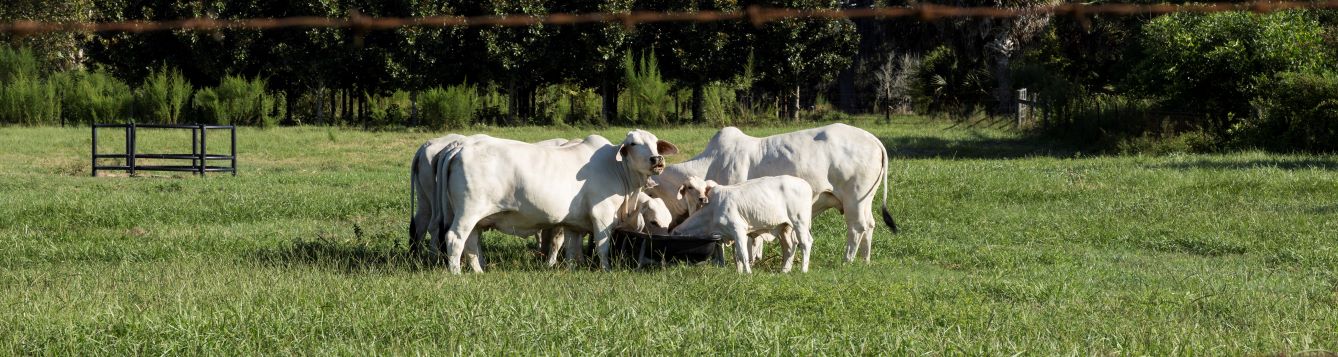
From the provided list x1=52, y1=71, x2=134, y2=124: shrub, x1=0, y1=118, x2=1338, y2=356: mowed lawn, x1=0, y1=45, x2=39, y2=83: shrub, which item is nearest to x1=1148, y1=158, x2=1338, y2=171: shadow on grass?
x1=0, y1=118, x2=1338, y2=356: mowed lawn

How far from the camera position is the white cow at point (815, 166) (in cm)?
1102

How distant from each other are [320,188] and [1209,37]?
50.1 ft

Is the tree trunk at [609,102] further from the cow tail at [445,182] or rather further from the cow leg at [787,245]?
the cow leg at [787,245]

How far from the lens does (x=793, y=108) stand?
45188mm

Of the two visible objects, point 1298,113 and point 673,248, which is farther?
point 1298,113

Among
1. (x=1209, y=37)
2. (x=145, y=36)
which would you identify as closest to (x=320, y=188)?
(x=1209, y=37)

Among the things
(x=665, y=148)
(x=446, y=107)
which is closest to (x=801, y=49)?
(x=446, y=107)

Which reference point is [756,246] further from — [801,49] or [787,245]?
[801,49]

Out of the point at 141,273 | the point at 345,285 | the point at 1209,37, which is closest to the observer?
the point at 345,285

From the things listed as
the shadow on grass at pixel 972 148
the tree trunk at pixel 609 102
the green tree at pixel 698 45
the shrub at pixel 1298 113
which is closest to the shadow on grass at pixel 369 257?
the shadow on grass at pixel 972 148

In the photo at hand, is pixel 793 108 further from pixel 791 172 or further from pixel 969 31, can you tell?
pixel 791 172

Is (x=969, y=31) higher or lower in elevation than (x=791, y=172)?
higher

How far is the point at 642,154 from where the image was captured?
10.2 meters

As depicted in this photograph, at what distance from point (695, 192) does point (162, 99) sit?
100ft
